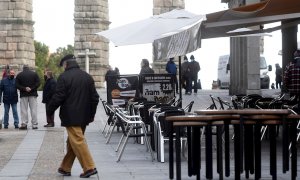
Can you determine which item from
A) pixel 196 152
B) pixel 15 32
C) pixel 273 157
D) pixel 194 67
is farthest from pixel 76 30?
pixel 273 157

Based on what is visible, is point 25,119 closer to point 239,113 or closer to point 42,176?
point 42,176

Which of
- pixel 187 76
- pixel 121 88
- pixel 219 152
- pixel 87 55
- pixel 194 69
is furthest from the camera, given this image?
pixel 87 55

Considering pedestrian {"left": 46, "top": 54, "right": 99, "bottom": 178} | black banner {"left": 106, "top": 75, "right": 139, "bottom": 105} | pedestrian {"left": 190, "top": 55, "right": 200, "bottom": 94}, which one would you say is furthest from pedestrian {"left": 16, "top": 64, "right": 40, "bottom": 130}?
pedestrian {"left": 190, "top": 55, "right": 200, "bottom": 94}

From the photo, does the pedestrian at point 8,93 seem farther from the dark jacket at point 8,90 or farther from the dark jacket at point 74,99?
the dark jacket at point 74,99

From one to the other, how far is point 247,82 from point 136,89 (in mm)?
12135

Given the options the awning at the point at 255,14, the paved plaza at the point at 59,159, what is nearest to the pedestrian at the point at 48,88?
the paved plaza at the point at 59,159

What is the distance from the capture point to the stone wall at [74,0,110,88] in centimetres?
4147

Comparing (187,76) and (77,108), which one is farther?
(187,76)

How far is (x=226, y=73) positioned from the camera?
156 feet

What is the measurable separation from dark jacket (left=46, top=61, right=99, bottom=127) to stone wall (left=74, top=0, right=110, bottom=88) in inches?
1150

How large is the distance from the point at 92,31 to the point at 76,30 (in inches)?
32.6

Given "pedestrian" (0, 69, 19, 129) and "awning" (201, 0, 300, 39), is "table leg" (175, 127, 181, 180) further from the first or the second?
"pedestrian" (0, 69, 19, 129)

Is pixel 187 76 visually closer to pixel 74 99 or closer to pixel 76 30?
pixel 76 30

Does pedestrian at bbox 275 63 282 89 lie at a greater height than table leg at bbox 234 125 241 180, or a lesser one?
greater
